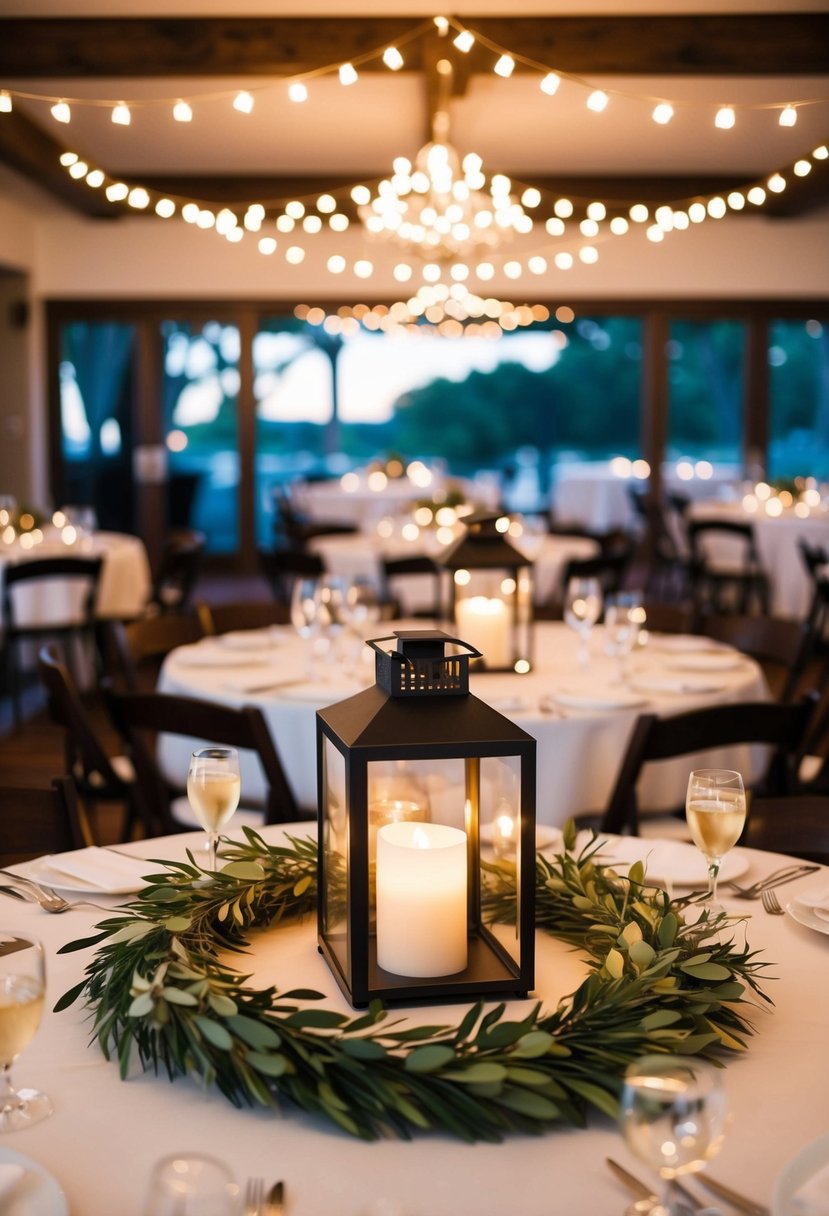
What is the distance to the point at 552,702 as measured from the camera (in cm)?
337

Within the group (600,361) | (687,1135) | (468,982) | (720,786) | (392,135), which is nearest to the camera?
(687,1135)

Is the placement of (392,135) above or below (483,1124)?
above

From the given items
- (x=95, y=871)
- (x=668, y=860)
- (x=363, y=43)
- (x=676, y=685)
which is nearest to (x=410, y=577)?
(x=363, y=43)

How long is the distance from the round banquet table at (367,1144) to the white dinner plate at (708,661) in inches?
94.4

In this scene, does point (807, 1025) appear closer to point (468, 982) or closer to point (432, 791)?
point (468, 982)

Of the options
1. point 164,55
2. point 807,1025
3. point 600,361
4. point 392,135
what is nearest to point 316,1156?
point 807,1025

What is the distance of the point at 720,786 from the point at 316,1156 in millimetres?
756

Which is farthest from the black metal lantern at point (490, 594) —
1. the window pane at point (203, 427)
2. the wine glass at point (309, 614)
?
the window pane at point (203, 427)

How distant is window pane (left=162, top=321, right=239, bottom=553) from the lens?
12.2 meters

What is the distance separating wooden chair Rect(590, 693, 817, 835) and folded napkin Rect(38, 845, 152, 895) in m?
1.25

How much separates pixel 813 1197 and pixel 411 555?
614cm

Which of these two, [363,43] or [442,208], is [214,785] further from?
[363,43]

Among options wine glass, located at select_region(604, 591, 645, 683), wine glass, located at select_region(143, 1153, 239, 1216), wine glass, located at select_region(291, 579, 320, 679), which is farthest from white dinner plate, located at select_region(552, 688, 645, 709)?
wine glass, located at select_region(143, 1153, 239, 1216)

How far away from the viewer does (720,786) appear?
1710 millimetres
